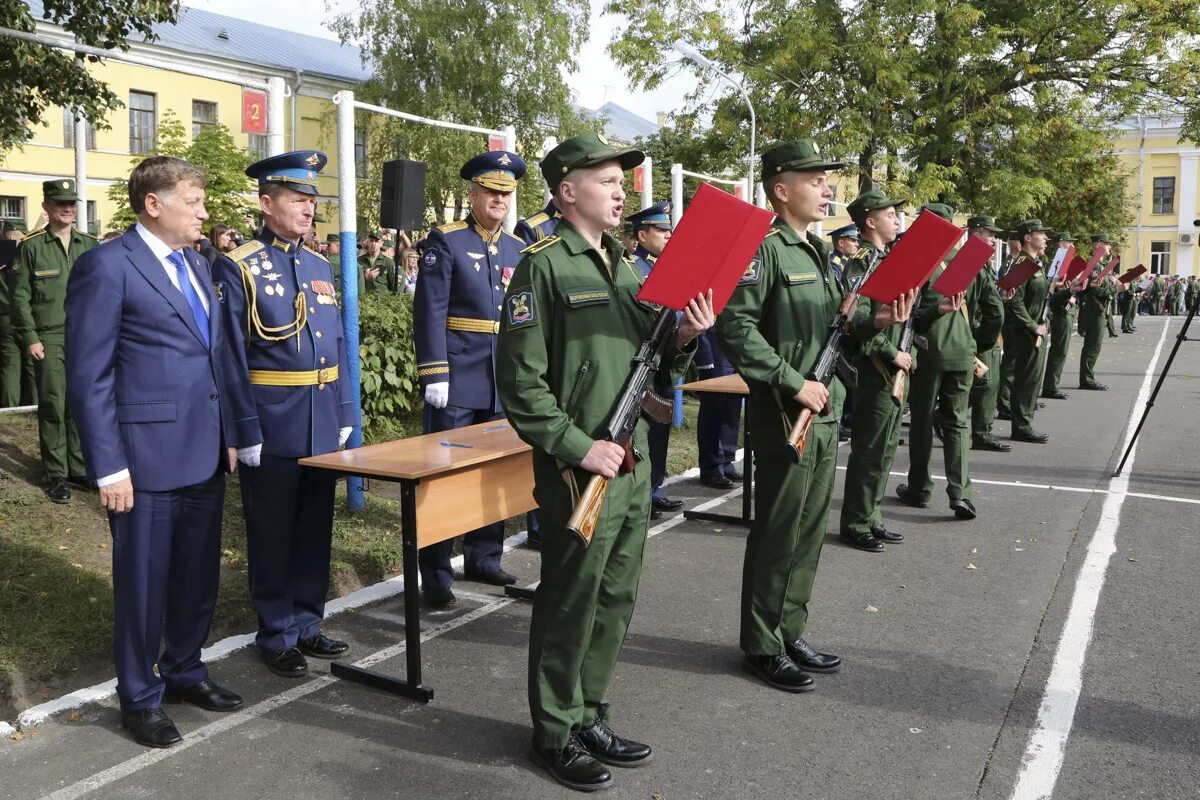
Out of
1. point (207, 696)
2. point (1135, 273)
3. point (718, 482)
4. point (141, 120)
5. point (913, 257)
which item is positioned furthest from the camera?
point (141, 120)

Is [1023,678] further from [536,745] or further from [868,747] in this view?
[536,745]

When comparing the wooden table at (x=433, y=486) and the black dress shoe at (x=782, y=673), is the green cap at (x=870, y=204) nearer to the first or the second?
the wooden table at (x=433, y=486)

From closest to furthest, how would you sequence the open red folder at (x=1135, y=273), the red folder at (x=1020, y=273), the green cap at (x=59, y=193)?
the green cap at (x=59, y=193)
the red folder at (x=1020, y=273)
the open red folder at (x=1135, y=273)

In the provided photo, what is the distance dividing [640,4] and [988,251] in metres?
19.6

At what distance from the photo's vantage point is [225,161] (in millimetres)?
17188

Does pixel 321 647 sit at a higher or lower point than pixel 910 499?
lower

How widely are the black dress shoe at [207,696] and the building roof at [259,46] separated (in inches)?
1541

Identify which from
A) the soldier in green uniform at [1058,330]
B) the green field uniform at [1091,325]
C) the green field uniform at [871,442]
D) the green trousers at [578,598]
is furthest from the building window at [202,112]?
the green trousers at [578,598]

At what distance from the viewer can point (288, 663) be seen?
4.64 meters

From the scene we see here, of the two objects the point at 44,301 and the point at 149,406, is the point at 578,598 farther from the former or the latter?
the point at 44,301

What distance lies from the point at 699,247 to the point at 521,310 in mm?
602

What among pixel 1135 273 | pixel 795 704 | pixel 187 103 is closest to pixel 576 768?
pixel 795 704

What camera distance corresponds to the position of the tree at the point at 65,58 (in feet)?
26.6

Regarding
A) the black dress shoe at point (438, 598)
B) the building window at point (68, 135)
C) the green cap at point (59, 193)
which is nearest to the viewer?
the black dress shoe at point (438, 598)
